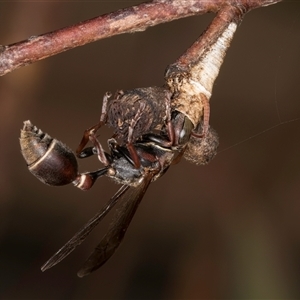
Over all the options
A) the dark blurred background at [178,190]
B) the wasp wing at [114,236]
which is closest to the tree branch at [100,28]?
the wasp wing at [114,236]

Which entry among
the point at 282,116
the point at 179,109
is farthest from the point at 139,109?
the point at 282,116

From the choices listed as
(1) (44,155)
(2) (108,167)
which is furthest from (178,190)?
(1) (44,155)

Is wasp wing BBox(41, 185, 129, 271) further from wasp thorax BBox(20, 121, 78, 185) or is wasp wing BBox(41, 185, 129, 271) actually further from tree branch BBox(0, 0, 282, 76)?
tree branch BBox(0, 0, 282, 76)

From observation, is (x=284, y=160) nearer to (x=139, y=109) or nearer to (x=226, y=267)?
(x=226, y=267)

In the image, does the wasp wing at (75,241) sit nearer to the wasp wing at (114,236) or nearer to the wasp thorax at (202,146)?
the wasp wing at (114,236)

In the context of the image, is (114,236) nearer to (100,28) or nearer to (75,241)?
(75,241)

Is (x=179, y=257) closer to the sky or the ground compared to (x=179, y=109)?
closer to the ground

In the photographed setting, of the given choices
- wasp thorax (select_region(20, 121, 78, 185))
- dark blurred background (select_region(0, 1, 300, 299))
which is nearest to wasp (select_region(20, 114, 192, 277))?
wasp thorax (select_region(20, 121, 78, 185))
